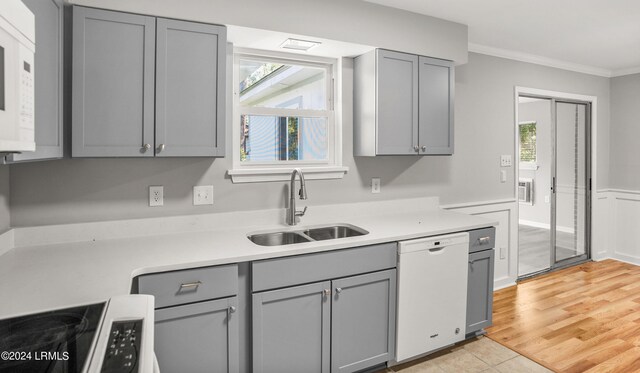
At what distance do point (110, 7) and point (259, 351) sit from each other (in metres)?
1.85

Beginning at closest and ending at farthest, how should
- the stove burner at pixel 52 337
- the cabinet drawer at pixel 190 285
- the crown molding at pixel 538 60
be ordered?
the stove burner at pixel 52 337, the cabinet drawer at pixel 190 285, the crown molding at pixel 538 60

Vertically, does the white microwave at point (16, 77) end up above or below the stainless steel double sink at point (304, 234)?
above

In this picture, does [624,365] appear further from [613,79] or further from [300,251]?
[613,79]

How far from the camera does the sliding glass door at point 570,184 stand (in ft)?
14.4

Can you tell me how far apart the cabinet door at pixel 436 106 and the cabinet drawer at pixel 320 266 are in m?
0.99

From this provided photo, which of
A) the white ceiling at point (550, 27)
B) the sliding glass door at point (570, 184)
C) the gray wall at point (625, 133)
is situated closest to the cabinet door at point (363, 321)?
the white ceiling at point (550, 27)

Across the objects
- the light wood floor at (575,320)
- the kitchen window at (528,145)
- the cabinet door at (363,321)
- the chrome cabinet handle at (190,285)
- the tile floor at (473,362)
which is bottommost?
the tile floor at (473,362)

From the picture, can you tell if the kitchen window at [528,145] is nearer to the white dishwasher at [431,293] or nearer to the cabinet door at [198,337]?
the white dishwasher at [431,293]

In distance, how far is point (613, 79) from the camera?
15.6 ft

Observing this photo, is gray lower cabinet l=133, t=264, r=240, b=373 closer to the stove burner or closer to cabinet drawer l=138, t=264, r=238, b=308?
cabinet drawer l=138, t=264, r=238, b=308

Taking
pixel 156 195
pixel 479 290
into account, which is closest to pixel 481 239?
pixel 479 290

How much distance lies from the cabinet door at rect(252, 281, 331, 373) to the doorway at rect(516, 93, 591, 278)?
2920 millimetres

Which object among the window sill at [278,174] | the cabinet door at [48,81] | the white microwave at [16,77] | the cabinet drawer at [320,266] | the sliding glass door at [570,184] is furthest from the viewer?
the sliding glass door at [570,184]

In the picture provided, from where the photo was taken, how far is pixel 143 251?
192cm
